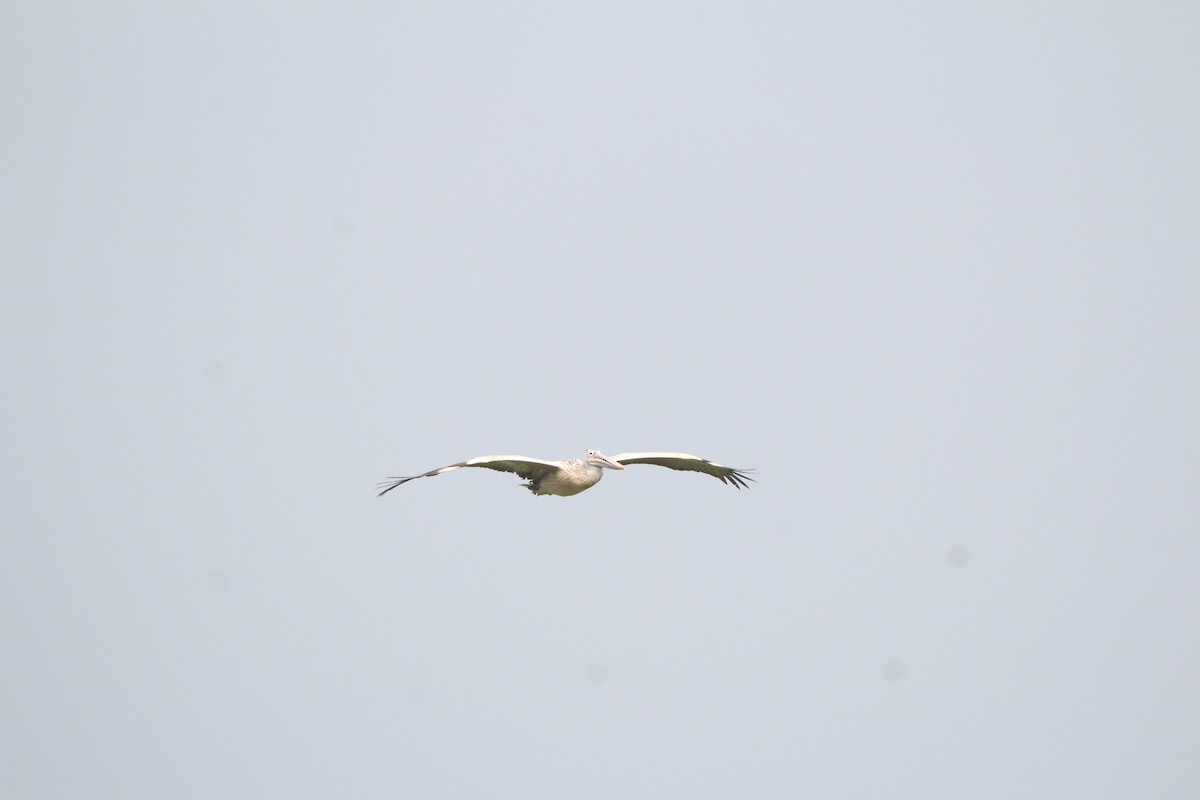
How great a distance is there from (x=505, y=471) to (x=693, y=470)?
17.4 ft

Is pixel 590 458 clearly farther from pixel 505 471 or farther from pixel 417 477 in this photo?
pixel 417 477

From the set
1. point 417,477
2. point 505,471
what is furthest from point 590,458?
point 417,477

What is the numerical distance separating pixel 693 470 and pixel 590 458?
3.52 meters

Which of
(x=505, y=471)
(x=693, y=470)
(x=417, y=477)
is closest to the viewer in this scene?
(x=417, y=477)

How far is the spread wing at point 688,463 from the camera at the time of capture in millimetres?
33562

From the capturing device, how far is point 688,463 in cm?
3478

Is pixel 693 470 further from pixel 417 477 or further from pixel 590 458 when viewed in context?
pixel 417 477

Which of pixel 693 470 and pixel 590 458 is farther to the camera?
pixel 693 470

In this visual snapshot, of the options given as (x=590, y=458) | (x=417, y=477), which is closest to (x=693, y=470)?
(x=590, y=458)

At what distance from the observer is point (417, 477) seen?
92.1ft

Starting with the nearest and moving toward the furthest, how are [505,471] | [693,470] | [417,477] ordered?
1. [417,477]
2. [505,471]
3. [693,470]

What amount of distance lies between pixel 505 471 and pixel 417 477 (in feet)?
13.0

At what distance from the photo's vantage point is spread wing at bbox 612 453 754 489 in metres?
33.6

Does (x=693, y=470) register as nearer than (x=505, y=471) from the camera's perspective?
No
